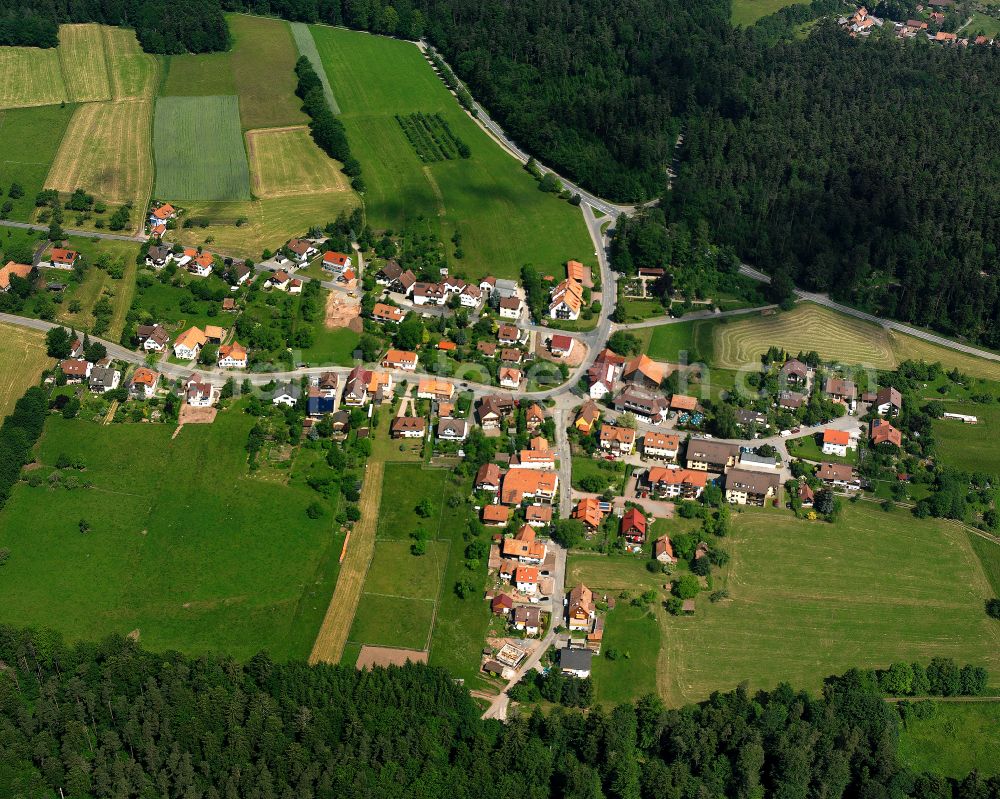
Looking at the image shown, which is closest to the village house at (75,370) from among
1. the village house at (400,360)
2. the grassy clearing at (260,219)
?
the grassy clearing at (260,219)

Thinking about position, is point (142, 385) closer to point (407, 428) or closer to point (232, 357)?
point (232, 357)

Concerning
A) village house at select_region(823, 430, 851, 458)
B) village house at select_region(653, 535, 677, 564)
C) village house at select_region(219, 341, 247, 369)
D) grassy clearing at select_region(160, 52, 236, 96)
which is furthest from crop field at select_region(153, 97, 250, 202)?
village house at select_region(823, 430, 851, 458)

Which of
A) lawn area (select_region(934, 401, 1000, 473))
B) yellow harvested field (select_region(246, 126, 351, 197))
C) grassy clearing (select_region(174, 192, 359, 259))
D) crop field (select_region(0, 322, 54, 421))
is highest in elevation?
yellow harvested field (select_region(246, 126, 351, 197))

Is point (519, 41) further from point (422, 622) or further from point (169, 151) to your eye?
point (422, 622)

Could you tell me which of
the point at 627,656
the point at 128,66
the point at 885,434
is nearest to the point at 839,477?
the point at 885,434

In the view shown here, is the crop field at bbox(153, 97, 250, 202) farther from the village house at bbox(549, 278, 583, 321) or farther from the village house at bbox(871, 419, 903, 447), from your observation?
the village house at bbox(871, 419, 903, 447)

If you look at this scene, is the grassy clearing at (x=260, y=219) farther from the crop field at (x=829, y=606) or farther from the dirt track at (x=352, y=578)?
the crop field at (x=829, y=606)
